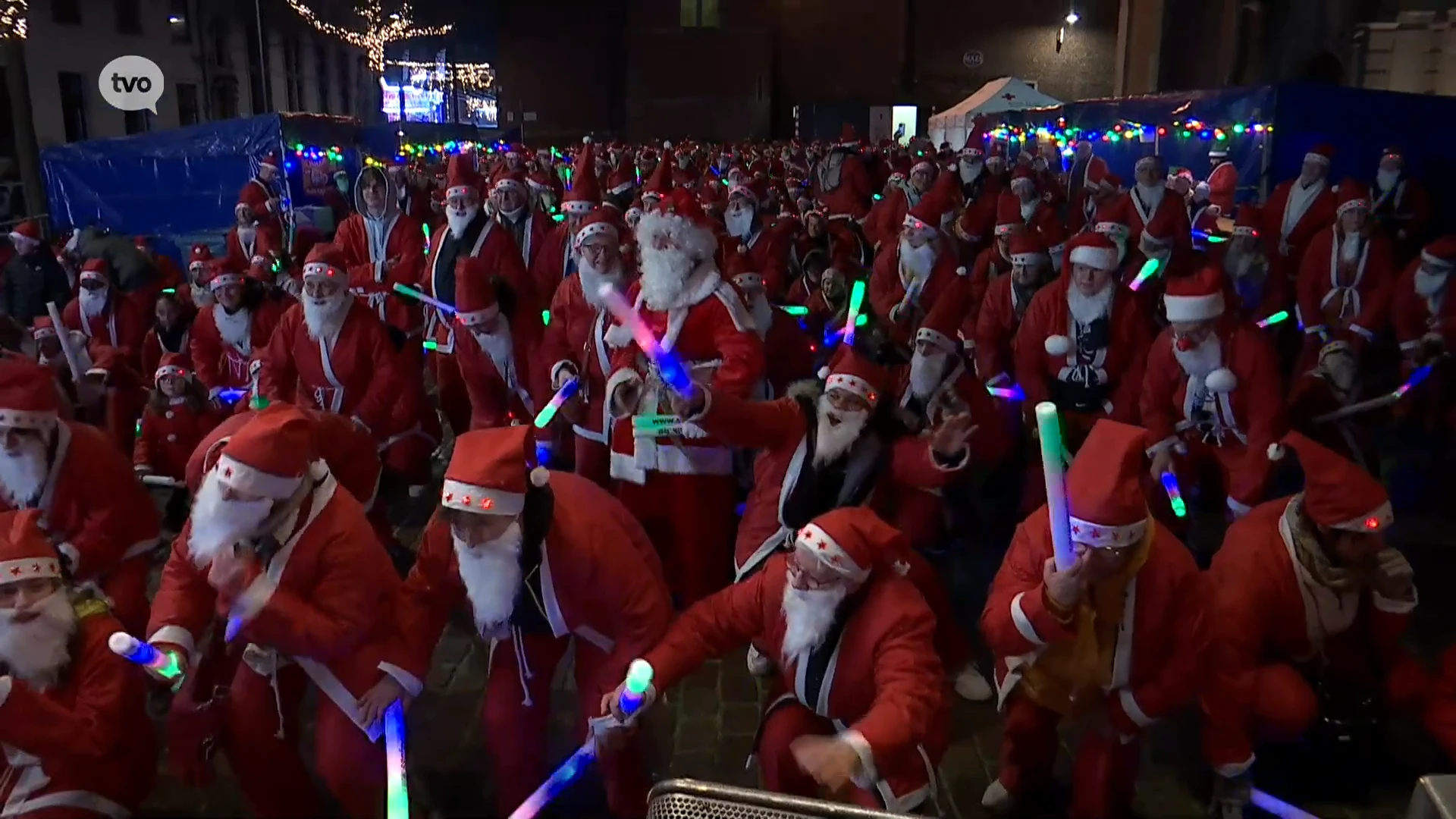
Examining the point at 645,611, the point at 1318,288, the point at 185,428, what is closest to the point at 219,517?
the point at 645,611

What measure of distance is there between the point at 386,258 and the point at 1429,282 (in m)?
7.94

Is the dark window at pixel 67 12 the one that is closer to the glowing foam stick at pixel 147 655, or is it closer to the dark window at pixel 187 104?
the dark window at pixel 187 104

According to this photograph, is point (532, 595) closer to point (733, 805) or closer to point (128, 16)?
point (733, 805)

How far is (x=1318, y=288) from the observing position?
8312mm

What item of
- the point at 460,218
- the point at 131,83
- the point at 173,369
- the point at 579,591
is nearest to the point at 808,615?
the point at 579,591

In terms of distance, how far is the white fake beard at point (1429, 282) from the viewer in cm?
Answer: 730

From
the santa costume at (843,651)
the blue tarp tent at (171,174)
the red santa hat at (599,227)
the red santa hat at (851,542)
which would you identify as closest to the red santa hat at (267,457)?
the santa costume at (843,651)

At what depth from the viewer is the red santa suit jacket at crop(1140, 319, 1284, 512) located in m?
5.05

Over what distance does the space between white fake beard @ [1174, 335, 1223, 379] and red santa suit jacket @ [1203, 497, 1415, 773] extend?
1575 mm

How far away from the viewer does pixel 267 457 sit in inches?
121

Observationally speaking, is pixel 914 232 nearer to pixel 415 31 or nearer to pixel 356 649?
pixel 356 649

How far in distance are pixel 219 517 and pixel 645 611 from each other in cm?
132

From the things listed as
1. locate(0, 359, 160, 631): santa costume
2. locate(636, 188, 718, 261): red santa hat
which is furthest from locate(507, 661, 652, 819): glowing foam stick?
locate(636, 188, 718, 261): red santa hat

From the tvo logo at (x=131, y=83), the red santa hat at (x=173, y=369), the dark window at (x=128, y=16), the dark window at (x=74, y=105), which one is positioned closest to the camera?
the red santa hat at (x=173, y=369)
